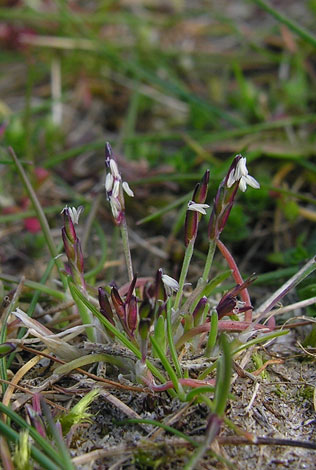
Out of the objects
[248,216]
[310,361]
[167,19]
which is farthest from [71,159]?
[310,361]

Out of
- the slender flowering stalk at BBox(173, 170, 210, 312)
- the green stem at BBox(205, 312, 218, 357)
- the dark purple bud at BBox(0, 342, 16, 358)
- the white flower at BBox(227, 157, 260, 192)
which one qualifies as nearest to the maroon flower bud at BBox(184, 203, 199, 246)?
the slender flowering stalk at BBox(173, 170, 210, 312)

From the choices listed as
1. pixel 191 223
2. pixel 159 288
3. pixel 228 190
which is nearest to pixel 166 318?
pixel 159 288

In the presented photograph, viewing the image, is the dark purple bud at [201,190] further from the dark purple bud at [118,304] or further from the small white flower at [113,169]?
the dark purple bud at [118,304]

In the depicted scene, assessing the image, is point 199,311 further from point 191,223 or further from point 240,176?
point 240,176

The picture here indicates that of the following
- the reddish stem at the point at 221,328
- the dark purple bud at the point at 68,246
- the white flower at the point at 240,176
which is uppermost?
the white flower at the point at 240,176

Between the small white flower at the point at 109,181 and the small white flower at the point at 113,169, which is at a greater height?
the small white flower at the point at 113,169

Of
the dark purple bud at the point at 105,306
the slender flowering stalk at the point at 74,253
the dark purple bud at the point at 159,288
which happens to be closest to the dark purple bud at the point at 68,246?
the slender flowering stalk at the point at 74,253
